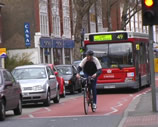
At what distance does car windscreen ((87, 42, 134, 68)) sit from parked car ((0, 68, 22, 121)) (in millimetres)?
10527

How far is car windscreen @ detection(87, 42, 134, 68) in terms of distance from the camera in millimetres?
27734

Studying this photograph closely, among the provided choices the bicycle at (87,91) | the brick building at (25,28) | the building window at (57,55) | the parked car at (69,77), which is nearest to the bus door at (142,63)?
the parked car at (69,77)

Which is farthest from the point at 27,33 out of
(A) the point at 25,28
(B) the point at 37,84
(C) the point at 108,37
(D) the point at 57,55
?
(B) the point at 37,84

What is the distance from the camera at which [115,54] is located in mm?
27750

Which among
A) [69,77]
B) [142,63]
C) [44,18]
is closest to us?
[142,63]

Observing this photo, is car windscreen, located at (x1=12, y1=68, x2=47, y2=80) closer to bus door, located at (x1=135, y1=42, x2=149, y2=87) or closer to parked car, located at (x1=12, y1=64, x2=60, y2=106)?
parked car, located at (x1=12, y1=64, x2=60, y2=106)

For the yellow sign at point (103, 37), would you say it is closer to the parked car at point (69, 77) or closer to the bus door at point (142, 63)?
the bus door at point (142, 63)

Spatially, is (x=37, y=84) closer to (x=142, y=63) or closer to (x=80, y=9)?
(x=142, y=63)

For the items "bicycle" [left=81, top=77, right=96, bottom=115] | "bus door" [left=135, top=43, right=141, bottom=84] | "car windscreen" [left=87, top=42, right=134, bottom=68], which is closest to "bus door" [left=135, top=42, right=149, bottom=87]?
"bus door" [left=135, top=43, right=141, bottom=84]

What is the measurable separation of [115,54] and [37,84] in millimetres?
7586

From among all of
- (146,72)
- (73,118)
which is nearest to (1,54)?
(146,72)

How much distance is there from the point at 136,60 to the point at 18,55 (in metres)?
31.7

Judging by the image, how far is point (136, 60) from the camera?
93.6 ft

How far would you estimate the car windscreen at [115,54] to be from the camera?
2773cm
